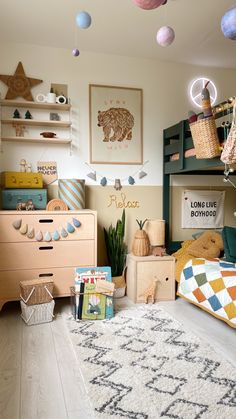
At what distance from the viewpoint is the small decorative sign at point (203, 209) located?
3.53m

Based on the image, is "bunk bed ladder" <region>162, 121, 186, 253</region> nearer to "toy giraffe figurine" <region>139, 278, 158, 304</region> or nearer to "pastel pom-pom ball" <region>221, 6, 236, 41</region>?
"toy giraffe figurine" <region>139, 278, 158, 304</region>

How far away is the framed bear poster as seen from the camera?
324 cm

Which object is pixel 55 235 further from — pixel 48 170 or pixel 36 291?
pixel 48 170

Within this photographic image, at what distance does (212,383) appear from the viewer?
1660mm

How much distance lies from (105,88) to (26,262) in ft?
6.04

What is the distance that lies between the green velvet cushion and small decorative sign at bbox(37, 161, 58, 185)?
5.47 feet

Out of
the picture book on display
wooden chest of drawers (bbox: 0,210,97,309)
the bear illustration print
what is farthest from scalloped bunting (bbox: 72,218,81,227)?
the bear illustration print

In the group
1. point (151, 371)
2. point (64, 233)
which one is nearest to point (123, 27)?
point (64, 233)

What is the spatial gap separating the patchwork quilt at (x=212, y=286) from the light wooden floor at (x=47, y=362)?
13cm

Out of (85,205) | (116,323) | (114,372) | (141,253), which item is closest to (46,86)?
(85,205)

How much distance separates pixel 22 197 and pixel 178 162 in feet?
4.68

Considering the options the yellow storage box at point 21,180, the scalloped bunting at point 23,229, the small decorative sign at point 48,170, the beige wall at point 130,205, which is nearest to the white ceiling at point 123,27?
the small decorative sign at point 48,170

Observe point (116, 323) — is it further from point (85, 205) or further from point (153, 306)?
point (85, 205)

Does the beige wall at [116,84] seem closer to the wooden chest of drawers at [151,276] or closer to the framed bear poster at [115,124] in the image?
the framed bear poster at [115,124]
